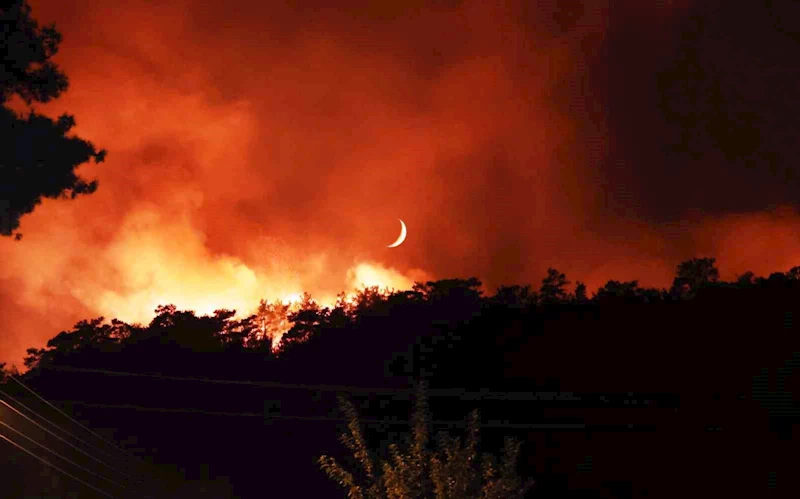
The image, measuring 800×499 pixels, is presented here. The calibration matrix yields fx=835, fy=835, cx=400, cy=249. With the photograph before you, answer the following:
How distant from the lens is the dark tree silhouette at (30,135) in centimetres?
1708

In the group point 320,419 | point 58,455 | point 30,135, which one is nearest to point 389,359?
point 320,419

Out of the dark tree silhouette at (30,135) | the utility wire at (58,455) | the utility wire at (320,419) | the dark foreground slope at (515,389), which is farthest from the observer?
the utility wire at (58,455)

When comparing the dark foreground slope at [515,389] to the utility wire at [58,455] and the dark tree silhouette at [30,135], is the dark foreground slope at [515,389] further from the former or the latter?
the dark tree silhouette at [30,135]

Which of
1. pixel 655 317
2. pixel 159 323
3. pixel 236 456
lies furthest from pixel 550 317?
pixel 159 323

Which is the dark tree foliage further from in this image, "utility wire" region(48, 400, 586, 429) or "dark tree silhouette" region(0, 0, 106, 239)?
"dark tree silhouette" region(0, 0, 106, 239)

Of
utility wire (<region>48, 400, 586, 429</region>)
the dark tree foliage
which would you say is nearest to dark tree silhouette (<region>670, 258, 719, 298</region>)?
the dark tree foliage

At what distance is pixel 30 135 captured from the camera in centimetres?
1758

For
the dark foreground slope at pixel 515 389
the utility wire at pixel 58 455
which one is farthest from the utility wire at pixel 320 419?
the utility wire at pixel 58 455

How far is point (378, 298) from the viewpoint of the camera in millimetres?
44562

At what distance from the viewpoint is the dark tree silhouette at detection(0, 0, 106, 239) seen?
17.1 metres

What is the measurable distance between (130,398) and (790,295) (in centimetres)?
2596

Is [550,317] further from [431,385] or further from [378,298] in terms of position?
[378,298]

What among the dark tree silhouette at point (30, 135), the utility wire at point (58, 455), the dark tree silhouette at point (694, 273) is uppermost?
the dark tree silhouette at point (694, 273)

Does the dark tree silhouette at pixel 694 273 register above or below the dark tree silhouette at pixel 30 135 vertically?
above
